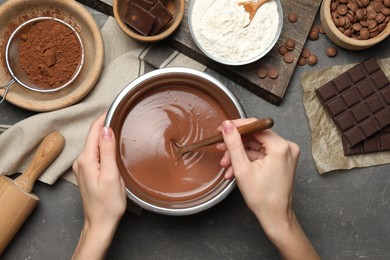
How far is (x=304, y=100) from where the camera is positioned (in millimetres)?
1859

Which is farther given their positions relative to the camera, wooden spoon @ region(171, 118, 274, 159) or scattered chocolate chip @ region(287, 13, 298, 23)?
scattered chocolate chip @ region(287, 13, 298, 23)

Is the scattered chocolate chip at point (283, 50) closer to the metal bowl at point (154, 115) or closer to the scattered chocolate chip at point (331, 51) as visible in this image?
the scattered chocolate chip at point (331, 51)

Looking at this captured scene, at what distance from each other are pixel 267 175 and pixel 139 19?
0.74 m

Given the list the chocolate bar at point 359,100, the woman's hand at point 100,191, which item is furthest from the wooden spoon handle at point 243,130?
the chocolate bar at point 359,100

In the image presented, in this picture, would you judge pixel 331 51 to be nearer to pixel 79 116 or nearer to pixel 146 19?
pixel 146 19

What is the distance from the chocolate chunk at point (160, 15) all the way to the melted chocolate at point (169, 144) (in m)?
0.26

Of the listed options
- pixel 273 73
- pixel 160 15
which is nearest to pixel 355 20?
pixel 273 73

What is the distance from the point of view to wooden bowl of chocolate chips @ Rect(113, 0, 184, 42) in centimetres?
170

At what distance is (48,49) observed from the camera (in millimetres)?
1747

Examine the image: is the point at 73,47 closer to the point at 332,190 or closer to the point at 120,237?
the point at 120,237

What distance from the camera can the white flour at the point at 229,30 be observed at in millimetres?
1740

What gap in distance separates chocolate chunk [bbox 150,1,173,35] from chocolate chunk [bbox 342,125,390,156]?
806 mm

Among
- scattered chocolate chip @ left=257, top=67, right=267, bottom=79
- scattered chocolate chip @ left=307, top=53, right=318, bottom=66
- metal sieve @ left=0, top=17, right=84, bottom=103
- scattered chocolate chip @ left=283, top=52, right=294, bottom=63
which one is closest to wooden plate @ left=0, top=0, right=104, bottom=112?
metal sieve @ left=0, top=17, right=84, bottom=103

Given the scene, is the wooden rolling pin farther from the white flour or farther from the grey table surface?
the white flour
